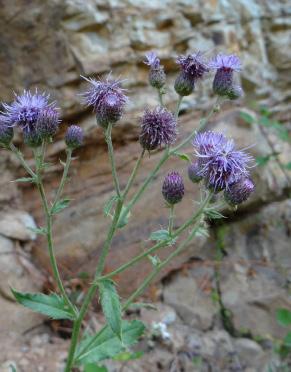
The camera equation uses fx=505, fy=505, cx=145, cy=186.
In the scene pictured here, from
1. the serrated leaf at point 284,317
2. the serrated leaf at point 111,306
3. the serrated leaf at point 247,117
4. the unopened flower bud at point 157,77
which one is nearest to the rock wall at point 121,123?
the serrated leaf at point 247,117

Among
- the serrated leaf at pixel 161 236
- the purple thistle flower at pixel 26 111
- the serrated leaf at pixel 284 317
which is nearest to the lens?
the serrated leaf at pixel 161 236

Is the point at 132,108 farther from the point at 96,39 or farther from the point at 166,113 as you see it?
the point at 166,113

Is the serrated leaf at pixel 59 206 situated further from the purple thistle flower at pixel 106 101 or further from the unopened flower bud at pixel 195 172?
the unopened flower bud at pixel 195 172

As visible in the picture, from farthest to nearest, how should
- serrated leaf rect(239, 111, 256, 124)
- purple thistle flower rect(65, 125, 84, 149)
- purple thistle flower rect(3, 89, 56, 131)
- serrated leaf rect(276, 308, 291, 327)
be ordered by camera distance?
1. serrated leaf rect(239, 111, 256, 124)
2. serrated leaf rect(276, 308, 291, 327)
3. purple thistle flower rect(65, 125, 84, 149)
4. purple thistle flower rect(3, 89, 56, 131)

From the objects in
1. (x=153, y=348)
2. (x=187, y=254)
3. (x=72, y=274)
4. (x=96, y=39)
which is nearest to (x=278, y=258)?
(x=187, y=254)

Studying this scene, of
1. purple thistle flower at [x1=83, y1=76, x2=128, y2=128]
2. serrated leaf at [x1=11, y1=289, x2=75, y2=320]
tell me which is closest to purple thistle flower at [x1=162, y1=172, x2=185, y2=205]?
purple thistle flower at [x1=83, y1=76, x2=128, y2=128]

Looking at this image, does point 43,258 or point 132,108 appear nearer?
point 43,258

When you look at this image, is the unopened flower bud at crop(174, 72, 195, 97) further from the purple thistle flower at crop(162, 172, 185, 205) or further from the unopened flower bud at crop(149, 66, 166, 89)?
the purple thistle flower at crop(162, 172, 185, 205)
